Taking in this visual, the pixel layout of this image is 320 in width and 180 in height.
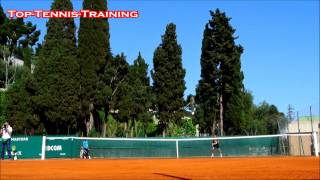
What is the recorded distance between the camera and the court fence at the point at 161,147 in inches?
1249

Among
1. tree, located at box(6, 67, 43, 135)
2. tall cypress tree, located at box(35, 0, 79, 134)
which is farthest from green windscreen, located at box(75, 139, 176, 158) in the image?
tree, located at box(6, 67, 43, 135)

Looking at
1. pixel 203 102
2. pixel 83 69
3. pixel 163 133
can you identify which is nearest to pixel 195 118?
pixel 203 102

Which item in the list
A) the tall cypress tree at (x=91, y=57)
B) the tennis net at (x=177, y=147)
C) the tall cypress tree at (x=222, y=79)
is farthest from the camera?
the tall cypress tree at (x=222, y=79)

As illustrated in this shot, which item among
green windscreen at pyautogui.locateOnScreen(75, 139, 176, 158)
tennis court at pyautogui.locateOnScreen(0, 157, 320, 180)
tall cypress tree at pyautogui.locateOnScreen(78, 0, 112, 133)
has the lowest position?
tennis court at pyautogui.locateOnScreen(0, 157, 320, 180)

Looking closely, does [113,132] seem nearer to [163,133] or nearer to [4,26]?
[163,133]

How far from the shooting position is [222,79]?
5497 centimetres

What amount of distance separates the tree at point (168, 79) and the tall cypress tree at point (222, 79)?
3.53 meters

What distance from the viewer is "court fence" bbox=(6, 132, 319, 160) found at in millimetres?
31719

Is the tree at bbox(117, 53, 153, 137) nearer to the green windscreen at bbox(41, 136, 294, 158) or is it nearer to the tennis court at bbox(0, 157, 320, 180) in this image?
the green windscreen at bbox(41, 136, 294, 158)

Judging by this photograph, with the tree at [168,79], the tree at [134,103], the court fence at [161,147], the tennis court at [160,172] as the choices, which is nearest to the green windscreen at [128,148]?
the court fence at [161,147]

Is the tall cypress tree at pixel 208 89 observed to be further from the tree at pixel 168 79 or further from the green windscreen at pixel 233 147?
the green windscreen at pixel 233 147

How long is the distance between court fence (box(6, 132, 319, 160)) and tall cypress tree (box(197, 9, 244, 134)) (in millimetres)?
19719

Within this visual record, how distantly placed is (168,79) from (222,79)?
6.39m

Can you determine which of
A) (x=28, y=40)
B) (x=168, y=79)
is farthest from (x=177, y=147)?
(x=28, y=40)
